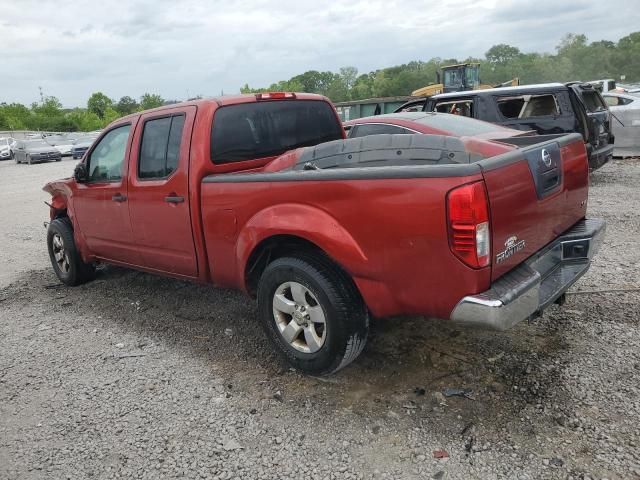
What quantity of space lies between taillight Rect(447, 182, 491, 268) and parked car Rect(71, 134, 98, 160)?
28.2m

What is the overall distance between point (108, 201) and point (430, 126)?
398cm

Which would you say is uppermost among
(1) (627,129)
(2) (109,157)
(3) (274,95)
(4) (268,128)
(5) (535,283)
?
(3) (274,95)

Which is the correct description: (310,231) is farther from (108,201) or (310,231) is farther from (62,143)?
(62,143)

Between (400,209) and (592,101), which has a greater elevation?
(592,101)

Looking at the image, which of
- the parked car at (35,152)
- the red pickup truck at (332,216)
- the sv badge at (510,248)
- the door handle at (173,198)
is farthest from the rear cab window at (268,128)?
the parked car at (35,152)

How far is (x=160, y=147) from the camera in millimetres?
4297

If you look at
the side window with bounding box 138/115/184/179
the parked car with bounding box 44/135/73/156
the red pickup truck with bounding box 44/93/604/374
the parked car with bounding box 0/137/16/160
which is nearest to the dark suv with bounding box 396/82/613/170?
the red pickup truck with bounding box 44/93/604/374

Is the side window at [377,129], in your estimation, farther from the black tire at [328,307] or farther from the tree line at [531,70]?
the tree line at [531,70]

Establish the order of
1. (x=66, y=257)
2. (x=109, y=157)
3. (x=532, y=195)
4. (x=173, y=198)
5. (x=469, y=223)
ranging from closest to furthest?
(x=469, y=223), (x=532, y=195), (x=173, y=198), (x=109, y=157), (x=66, y=257)

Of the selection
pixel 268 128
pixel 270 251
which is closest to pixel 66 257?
pixel 268 128

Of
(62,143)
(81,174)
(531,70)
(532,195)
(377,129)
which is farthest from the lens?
(531,70)

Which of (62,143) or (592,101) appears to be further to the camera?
(62,143)

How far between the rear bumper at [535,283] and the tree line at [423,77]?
3294 inches

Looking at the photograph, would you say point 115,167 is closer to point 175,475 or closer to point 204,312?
point 204,312
